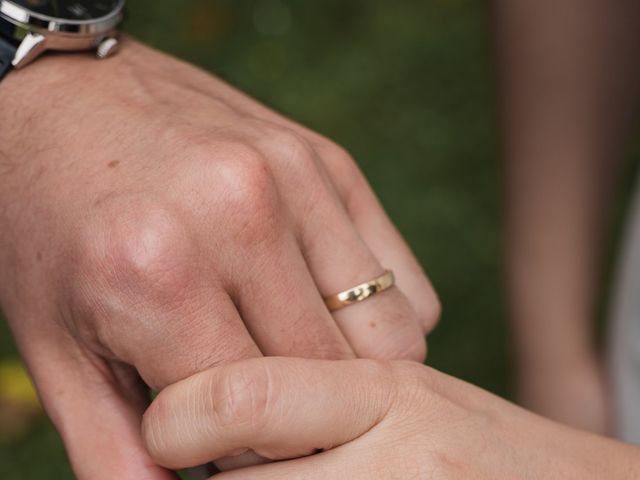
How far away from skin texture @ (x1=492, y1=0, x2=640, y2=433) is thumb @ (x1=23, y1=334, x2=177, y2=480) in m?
1.65

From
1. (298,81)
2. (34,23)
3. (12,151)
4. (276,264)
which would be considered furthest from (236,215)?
(298,81)

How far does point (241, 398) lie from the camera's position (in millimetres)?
1229

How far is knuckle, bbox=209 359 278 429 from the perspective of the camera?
1231 mm

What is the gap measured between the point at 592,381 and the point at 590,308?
242 millimetres

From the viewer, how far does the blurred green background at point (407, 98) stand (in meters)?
3.47

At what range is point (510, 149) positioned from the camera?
276 cm

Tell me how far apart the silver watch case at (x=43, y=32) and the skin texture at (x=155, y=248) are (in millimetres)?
29

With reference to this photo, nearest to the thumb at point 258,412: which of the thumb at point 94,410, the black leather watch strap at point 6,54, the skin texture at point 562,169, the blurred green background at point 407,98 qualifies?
the thumb at point 94,410

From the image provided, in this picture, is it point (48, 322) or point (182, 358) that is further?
point (48, 322)

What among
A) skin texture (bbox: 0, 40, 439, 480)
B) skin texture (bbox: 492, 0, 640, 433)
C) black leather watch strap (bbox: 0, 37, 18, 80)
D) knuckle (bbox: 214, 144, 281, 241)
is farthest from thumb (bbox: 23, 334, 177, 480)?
skin texture (bbox: 492, 0, 640, 433)

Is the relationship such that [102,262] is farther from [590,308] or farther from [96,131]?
[590,308]

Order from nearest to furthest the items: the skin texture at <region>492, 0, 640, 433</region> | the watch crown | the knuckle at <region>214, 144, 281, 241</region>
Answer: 1. the knuckle at <region>214, 144, 281, 241</region>
2. the watch crown
3. the skin texture at <region>492, 0, 640, 433</region>

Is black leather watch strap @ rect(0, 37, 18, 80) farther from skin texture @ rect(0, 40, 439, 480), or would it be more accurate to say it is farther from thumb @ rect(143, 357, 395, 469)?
thumb @ rect(143, 357, 395, 469)

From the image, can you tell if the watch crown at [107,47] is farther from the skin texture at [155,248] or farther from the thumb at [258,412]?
the thumb at [258,412]
